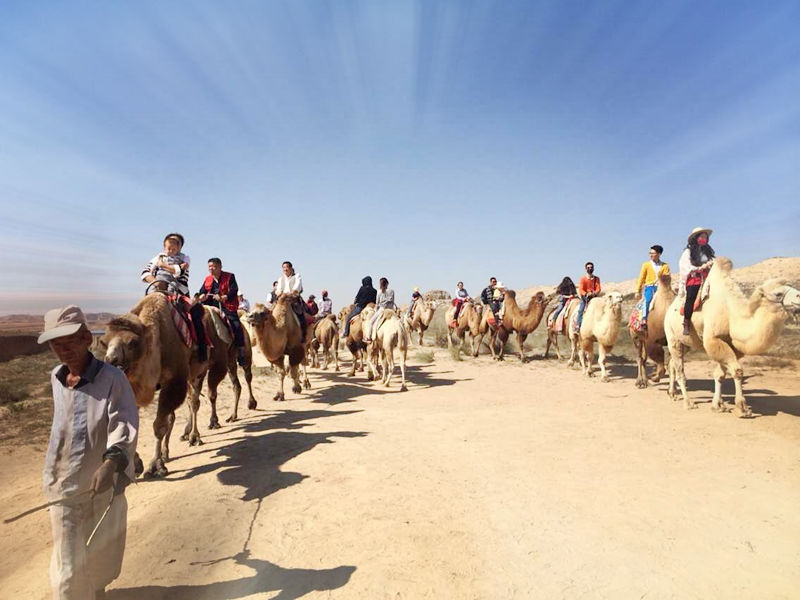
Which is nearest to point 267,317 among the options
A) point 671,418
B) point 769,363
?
point 671,418

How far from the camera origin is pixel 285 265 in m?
11.0

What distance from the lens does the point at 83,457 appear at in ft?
7.99

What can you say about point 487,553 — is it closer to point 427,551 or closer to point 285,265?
point 427,551

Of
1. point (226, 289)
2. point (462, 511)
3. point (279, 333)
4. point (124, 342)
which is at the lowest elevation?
point (462, 511)

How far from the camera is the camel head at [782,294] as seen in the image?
6.31 metres

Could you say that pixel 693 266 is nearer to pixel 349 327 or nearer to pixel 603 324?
pixel 603 324

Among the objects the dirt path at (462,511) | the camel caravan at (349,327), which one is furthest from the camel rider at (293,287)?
the dirt path at (462,511)

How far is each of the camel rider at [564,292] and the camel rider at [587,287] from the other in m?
1.99

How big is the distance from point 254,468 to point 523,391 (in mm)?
7169

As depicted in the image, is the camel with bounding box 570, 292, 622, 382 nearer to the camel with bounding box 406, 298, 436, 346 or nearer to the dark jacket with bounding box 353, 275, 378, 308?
the dark jacket with bounding box 353, 275, 378, 308

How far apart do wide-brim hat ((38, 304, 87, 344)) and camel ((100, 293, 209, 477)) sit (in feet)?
4.92

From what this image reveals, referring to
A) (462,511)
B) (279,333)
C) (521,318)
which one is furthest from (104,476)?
(521,318)

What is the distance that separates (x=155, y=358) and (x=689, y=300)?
28.8 feet

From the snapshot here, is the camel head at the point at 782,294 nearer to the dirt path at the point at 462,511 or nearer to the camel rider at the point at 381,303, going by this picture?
the dirt path at the point at 462,511
